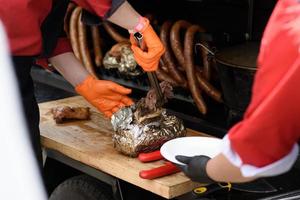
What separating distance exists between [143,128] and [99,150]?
0.84ft

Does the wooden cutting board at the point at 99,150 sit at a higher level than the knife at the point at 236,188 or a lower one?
higher

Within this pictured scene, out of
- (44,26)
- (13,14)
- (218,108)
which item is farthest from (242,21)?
(13,14)

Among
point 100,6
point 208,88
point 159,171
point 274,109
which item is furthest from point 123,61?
point 274,109

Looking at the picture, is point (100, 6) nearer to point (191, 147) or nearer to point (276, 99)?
point (191, 147)

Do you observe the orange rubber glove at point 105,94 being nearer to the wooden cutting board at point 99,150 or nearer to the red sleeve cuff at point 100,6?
the wooden cutting board at point 99,150

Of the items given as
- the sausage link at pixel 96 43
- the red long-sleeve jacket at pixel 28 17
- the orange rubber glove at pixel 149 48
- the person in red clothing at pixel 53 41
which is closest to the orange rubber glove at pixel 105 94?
the person in red clothing at pixel 53 41

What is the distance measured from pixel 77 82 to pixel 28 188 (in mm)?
1983

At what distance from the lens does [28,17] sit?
7.48ft

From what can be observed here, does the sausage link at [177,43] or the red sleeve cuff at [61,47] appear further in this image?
the sausage link at [177,43]

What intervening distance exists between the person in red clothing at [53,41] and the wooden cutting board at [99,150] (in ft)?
0.42

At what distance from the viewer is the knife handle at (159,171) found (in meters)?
2.24

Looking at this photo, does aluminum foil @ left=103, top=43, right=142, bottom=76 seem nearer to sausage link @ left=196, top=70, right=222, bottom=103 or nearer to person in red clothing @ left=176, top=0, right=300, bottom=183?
sausage link @ left=196, top=70, right=222, bottom=103

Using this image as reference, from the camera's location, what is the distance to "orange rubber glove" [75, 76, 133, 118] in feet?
9.14

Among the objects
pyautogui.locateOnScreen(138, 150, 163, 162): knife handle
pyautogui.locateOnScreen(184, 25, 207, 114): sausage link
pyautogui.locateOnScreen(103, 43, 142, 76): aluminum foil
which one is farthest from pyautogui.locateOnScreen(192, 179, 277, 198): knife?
pyautogui.locateOnScreen(103, 43, 142, 76): aluminum foil
